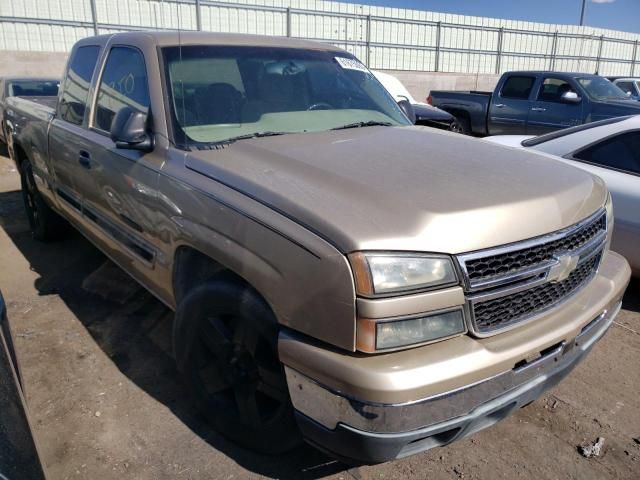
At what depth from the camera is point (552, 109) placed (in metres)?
10.5

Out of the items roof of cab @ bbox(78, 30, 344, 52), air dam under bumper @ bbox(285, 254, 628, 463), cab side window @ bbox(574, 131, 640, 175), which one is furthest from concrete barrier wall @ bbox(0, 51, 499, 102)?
air dam under bumper @ bbox(285, 254, 628, 463)

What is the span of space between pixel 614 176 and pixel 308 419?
3.43 metres

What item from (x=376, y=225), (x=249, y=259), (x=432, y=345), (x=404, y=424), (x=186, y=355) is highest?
(x=376, y=225)

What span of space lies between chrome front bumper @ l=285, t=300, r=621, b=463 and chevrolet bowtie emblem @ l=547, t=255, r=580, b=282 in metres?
0.29

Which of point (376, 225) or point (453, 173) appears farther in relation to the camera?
point (453, 173)

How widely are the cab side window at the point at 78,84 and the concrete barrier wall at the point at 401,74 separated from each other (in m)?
12.5

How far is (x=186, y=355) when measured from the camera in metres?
2.67

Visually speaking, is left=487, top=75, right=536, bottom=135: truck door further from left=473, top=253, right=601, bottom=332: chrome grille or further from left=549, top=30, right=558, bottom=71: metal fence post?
left=549, top=30, right=558, bottom=71: metal fence post

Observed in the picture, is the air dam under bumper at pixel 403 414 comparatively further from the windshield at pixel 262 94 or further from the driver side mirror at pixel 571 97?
the driver side mirror at pixel 571 97

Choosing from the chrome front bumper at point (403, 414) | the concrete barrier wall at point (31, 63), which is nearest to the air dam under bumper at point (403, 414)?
the chrome front bumper at point (403, 414)

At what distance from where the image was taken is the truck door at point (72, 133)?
3924 millimetres

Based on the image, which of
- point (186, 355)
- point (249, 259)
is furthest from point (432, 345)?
A: point (186, 355)

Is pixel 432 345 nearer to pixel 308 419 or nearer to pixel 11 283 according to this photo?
pixel 308 419

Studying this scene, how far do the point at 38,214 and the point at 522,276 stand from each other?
4.91 metres
